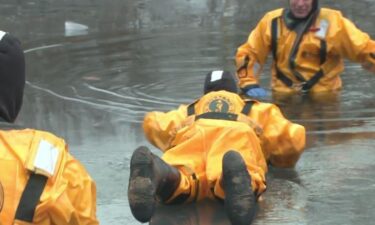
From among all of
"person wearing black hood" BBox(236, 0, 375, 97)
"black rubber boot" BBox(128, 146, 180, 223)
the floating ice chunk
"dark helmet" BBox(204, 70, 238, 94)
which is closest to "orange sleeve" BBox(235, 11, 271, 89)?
"person wearing black hood" BBox(236, 0, 375, 97)

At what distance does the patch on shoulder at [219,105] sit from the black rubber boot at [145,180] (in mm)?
699

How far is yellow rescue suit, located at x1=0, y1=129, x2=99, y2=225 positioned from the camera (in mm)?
2465

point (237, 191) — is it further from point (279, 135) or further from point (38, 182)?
point (38, 182)

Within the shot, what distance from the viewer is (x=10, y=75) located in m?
2.60

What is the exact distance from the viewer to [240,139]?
5352 millimetres

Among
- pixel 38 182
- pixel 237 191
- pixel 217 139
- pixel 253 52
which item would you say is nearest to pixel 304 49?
pixel 253 52

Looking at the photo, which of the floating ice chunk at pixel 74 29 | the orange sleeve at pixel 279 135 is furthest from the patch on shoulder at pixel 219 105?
the floating ice chunk at pixel 74 29

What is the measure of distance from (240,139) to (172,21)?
29.9 ft

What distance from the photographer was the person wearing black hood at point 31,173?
8.09ft

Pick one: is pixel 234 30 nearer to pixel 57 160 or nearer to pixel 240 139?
pixel 240 139

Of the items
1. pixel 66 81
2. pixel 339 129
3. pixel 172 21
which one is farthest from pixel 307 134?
pixel 172 21

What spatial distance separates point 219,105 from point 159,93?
3.26 meters

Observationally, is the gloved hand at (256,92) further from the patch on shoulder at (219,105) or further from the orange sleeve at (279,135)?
the patch on shoulder at (219,105)

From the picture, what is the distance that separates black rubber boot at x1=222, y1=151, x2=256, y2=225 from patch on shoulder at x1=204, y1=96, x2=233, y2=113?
801 millimetres
